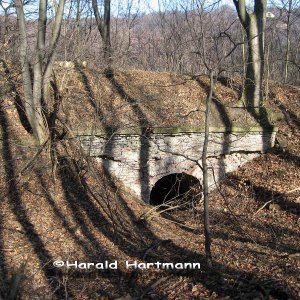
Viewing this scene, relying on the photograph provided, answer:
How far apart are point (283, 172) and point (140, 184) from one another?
411cm

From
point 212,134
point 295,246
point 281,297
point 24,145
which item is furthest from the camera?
point 212,134

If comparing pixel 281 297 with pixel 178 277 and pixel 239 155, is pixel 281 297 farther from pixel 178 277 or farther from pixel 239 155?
pixel 239 155

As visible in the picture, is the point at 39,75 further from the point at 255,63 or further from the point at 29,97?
the point at 255,63

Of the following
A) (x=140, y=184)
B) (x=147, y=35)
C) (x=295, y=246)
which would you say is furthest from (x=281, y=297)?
(x=147, y=35)

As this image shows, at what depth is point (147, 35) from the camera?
2580 centimetres

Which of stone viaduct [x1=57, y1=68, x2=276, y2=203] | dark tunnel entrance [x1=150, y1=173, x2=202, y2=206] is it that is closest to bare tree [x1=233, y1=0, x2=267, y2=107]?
stone viaduct [x1=57, y1=68, x2=276, y2=203]

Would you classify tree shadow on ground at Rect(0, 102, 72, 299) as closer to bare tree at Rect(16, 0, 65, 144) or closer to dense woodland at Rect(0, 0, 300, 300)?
dense woodland at Rect(0, 0, 300, 300)

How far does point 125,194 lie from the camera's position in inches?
409

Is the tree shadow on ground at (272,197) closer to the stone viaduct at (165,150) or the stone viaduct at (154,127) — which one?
the stone viaduct at (165,150)

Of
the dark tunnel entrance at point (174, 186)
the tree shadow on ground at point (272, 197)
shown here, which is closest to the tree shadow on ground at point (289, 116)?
the tree shadow on ground at point (272, 197)

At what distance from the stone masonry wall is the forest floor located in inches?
15.3

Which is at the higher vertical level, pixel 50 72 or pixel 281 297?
pixel 50 72

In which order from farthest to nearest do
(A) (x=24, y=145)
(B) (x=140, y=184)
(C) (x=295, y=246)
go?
(B) (x=140, y=184)
(A) (x=24, y=145)
(C) (x=295, y=246)

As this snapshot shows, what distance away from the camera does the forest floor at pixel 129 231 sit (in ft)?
19.2
